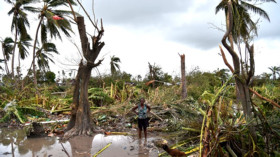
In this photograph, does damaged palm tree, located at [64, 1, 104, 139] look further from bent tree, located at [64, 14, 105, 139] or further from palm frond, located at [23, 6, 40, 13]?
palm frond, located at [23, 6, 40, 13]

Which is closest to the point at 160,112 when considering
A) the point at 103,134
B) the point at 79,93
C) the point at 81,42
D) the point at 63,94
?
the point at 103,134

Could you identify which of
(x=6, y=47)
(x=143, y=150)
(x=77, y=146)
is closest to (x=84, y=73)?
(x=77, y=146)

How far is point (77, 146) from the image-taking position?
601 cm

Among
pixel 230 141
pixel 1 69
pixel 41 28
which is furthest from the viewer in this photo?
pixel 1 69

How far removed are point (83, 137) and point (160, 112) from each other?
3219mm

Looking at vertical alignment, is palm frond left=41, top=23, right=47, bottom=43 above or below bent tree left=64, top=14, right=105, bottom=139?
above

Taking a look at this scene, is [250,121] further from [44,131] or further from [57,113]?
[57,113]

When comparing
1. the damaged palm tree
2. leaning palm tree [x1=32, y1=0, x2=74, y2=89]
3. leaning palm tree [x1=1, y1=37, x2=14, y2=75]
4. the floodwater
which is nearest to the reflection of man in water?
the floodwater

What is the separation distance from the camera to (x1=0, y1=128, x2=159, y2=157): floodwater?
17.8ft

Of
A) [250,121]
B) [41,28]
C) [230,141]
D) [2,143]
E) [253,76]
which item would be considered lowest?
[2,143]

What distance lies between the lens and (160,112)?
29.4 feet

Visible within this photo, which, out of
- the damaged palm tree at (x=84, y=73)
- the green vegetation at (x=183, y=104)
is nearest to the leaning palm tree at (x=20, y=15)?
the green vegetation at (x=183, y=104)

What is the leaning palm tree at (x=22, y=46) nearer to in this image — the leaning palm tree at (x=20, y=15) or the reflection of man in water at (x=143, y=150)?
the leaning palm tree at (x=20, y=15)

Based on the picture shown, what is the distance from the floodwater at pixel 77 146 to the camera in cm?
543
